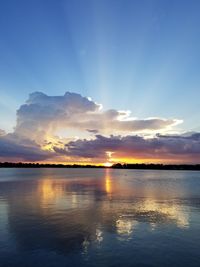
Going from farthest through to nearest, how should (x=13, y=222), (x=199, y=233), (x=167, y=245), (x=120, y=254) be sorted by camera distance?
(x=13, y=222)
(x=199, y=233)
(x=167, y=245)
(x=120, y=254)

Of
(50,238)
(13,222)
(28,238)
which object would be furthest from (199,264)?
(13,222)

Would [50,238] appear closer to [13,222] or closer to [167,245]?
[13,222]

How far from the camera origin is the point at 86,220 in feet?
84.7

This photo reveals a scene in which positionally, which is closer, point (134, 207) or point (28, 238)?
point (28, 238)

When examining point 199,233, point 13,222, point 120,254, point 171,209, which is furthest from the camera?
point 171,209

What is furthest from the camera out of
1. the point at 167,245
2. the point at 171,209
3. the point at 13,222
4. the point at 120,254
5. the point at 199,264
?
the point at 171,209

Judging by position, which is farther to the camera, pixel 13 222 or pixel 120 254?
pixel 13 222

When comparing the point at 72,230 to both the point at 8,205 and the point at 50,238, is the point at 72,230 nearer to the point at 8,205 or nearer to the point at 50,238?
the point at 50,238

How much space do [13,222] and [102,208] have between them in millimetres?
11691

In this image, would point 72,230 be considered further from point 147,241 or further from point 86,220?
point 147,241

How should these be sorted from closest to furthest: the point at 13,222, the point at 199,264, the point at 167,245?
the point at 199,264 → the point at 167,245 → the point at 13,222

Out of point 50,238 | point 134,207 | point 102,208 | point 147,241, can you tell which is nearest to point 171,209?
point 134,207

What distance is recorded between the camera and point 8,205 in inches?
1332

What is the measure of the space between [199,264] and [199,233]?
6699mm
